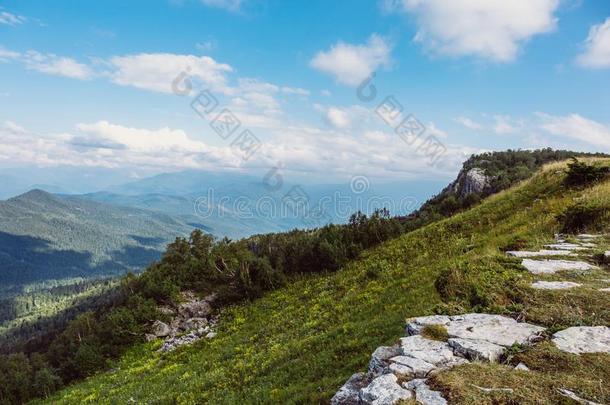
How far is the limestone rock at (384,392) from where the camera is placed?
6523 millimetres

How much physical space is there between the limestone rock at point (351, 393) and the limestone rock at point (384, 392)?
41 centimetres

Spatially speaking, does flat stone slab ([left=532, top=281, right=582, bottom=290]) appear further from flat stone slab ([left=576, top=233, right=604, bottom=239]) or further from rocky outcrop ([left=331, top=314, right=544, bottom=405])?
flat stone slab ([left=576, top=233, right=604, bottom=239])

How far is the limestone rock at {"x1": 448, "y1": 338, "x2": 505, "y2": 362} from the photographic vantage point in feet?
25.4

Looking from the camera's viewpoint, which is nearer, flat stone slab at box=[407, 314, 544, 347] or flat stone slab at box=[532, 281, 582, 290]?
flat stone slab at box=[407, 314, 544, 347]

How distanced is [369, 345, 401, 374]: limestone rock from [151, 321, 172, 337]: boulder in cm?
3033

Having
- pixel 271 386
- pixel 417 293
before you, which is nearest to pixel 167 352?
pixel 271 386

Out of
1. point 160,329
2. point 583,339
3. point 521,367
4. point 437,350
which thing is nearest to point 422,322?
point 437,350

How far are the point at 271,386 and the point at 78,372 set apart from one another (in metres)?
29.9

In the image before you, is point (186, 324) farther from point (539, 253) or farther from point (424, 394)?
point (424, 394)

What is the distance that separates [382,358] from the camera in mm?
8289

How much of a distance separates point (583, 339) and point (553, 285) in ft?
10.7

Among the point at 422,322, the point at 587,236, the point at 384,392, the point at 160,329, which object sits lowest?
the point at 160,329

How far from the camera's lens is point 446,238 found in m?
26.9

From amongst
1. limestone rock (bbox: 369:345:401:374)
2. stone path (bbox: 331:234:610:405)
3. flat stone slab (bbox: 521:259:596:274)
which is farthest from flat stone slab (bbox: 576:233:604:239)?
limestone rock (bbox: 369:345:401:374)
